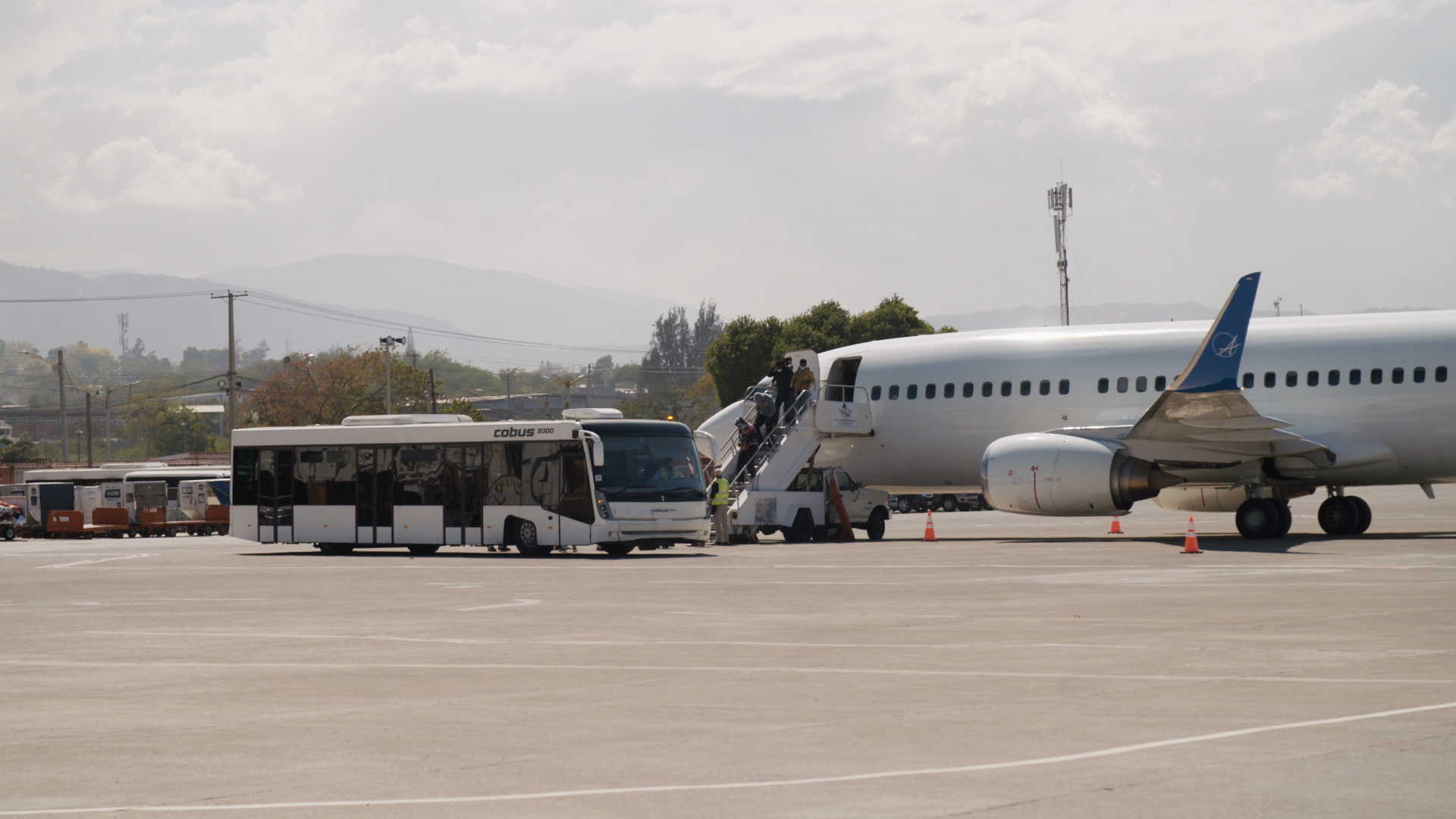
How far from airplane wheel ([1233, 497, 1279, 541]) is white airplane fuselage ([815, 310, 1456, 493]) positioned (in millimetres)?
720

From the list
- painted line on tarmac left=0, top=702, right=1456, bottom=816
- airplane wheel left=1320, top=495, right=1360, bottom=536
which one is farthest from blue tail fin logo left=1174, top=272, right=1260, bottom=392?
painted line on tarmac left=0, top=702, right=1456, bottom=816

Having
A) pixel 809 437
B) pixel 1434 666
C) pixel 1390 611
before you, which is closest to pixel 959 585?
pixel 1390 611


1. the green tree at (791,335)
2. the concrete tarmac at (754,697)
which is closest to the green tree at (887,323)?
the green tree at (791,335)

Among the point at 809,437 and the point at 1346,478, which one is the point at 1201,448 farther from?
the point at 809,437

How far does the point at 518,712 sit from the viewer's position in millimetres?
8883

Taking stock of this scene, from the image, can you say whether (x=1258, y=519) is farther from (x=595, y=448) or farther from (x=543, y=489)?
(x=543, y=489)

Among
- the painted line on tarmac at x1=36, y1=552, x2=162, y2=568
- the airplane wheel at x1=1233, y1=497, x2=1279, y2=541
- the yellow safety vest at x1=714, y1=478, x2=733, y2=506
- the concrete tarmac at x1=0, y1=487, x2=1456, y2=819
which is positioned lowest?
the concrete tarmac at x1=0, y1=487, x2=1456, y2=819

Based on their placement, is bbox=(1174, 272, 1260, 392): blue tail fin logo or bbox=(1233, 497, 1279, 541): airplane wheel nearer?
bbox=(1174, 272, 1260, 392): blue tail fin logo

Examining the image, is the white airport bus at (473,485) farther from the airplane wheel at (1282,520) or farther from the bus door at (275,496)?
the airplane wheel at (1282,520)

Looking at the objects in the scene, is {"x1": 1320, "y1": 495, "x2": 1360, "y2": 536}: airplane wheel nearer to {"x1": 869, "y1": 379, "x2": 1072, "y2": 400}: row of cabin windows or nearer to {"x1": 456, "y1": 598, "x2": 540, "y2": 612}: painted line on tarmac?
{"x1": 869, "y1": 379, "x2": 1072, "y2": 400}: row of cabin windows

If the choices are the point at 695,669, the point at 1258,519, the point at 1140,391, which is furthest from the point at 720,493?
the point at 695,669

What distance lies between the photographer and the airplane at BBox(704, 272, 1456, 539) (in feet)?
→ 84.2

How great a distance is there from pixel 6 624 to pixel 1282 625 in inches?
510

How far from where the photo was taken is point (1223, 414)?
81.7 ft
